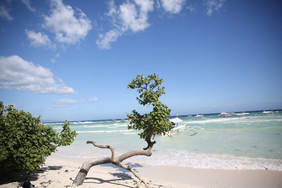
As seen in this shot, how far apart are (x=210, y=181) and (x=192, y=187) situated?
1323 millimetres

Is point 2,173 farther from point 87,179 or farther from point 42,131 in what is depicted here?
point 87,179

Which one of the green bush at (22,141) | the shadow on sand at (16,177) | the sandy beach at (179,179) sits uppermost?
the green bush at (22,141)

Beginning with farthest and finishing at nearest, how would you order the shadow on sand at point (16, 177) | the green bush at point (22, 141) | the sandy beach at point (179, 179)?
the sandy beach at point (179, 179)
the shadow on sand at point (16, 177)
the green bush at point (22, 141)

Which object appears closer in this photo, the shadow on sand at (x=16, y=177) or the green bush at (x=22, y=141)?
the green bush at (x=22, y=141)

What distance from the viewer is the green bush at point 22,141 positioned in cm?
585

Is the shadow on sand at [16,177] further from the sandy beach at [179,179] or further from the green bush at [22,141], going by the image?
the green bush at [22,141]

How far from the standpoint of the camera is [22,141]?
615cm

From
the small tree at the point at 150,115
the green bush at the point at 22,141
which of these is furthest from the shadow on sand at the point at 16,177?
the small tree at the point at 150,115

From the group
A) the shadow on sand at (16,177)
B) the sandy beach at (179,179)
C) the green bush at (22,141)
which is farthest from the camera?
the sandy beach at (179,179)

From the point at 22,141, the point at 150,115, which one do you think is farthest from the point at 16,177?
the point at 150,115

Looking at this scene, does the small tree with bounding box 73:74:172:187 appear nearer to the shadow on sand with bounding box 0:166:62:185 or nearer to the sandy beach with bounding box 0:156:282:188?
the sandy beach with bounding box 0:156:282:188

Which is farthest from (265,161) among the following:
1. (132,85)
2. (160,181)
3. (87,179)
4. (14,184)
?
(14,184)

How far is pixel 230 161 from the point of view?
1112 cm

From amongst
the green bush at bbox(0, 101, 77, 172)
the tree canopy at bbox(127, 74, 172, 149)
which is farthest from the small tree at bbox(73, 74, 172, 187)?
the green bush at bbox(0, 101, 77, 172)
